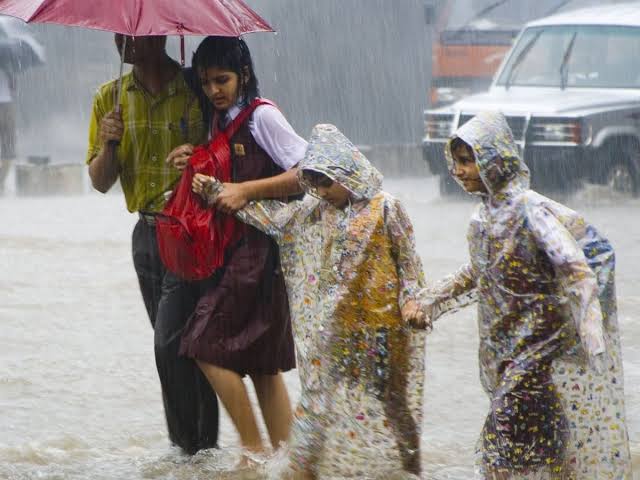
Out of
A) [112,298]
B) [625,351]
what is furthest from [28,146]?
[625,351]

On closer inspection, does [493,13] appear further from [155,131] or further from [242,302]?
[242,302]

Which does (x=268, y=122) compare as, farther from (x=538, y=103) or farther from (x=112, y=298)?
(x=538, y=103)

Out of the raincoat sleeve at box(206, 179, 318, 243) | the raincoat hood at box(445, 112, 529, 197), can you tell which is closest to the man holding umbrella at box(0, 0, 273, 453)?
the raincoat sleeve at box(206, 179, 318, 243)

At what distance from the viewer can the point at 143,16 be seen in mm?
4648

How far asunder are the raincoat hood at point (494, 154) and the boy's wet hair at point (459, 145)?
13 mm

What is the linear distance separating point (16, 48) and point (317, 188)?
1389cm

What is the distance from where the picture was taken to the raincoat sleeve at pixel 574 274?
160 inches

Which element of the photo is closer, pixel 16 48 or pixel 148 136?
pixel 148 136

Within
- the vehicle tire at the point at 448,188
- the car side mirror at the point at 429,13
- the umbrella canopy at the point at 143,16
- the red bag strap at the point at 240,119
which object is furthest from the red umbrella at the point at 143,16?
the car side mirror at the point at 429,13

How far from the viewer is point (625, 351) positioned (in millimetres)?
7691

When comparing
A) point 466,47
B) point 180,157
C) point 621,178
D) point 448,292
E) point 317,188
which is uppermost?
point 180,157

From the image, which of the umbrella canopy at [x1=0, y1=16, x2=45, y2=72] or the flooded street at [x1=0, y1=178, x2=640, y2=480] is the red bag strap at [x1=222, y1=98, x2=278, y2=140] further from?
the umbrella canopy at [x1=0, y1=16, x2=45, y2=72]

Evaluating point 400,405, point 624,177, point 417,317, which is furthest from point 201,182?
point 624,177

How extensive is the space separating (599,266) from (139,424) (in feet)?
8.49
